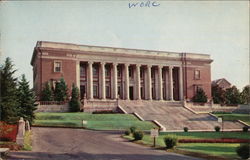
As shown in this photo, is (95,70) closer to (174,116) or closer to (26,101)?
(174,116)

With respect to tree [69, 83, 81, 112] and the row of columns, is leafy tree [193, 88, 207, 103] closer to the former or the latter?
the row of columns

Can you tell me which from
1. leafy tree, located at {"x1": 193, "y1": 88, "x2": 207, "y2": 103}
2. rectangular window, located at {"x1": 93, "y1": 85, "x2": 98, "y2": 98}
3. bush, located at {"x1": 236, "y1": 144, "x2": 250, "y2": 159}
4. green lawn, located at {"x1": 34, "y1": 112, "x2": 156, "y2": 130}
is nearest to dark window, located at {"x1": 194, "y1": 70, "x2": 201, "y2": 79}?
leafy tree, located at {"x1": 193, "y1": 88, "x2": 207, "y2": 103}

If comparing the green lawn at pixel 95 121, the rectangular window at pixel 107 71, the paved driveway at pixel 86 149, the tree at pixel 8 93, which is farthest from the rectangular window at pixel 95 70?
the tree at pixel 8 93

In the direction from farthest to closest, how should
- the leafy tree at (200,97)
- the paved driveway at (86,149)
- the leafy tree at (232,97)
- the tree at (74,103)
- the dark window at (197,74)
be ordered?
the dark window at (197,74) → the leafy tree at (232,97) → the leafy tree at (200,97) → the tree at (74,103) → the paved driveway at (86,149)

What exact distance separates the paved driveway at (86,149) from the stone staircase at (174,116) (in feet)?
52.2

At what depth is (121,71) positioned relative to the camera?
67062mm

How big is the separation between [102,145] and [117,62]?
3945 cm

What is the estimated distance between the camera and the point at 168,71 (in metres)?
70.1

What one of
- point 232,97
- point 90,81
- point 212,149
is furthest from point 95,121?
point 232,97

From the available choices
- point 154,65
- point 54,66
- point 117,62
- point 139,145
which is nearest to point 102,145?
point 139,145

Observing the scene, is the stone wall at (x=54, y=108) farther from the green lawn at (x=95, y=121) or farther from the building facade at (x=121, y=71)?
the building facade at (x=121, y=71)

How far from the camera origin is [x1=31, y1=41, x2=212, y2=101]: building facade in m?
58.3

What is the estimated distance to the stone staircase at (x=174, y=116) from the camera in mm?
44250

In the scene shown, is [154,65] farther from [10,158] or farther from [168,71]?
[10,158]
